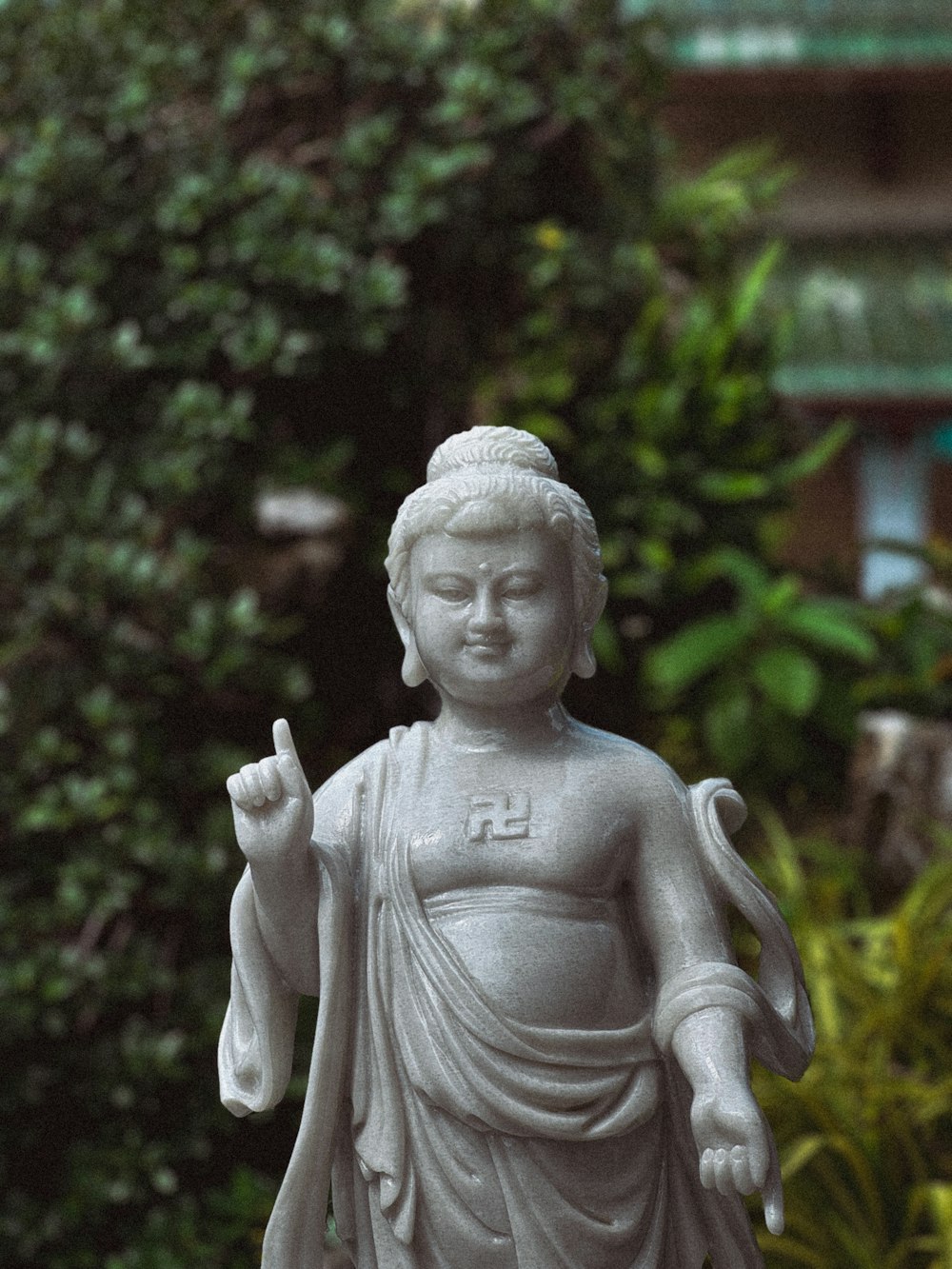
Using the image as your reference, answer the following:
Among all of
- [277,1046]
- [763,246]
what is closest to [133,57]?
[763,246]

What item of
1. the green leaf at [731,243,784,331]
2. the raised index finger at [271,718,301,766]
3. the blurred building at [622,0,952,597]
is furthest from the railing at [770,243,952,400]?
the raised index finger at [271,718,301,766]

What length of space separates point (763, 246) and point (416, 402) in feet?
10.0

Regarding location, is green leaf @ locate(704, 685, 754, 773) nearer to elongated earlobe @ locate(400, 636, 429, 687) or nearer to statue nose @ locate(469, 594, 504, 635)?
elongated earlobe @ locate(400, 636, 429, 687)

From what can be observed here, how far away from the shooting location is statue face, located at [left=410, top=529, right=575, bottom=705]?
8.29 ft

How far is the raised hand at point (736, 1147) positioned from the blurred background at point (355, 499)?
2.46 meters

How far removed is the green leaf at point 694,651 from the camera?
21.3ft

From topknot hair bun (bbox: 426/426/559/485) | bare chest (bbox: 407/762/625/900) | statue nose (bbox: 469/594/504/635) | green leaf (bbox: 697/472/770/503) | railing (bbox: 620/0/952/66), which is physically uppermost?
railing (bbox: 620/0/952/66)

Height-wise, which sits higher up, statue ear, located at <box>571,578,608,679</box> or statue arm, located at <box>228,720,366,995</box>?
statue ear, located at <box>571,578,608,679</box>

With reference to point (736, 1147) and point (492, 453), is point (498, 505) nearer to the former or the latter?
point (492, 453)

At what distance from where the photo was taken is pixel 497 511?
99.0 inches

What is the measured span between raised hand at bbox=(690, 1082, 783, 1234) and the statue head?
662 mm

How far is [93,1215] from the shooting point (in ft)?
16.3

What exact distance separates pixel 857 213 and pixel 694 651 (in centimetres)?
405

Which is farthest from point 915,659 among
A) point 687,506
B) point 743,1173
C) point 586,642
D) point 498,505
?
point 743,1173
